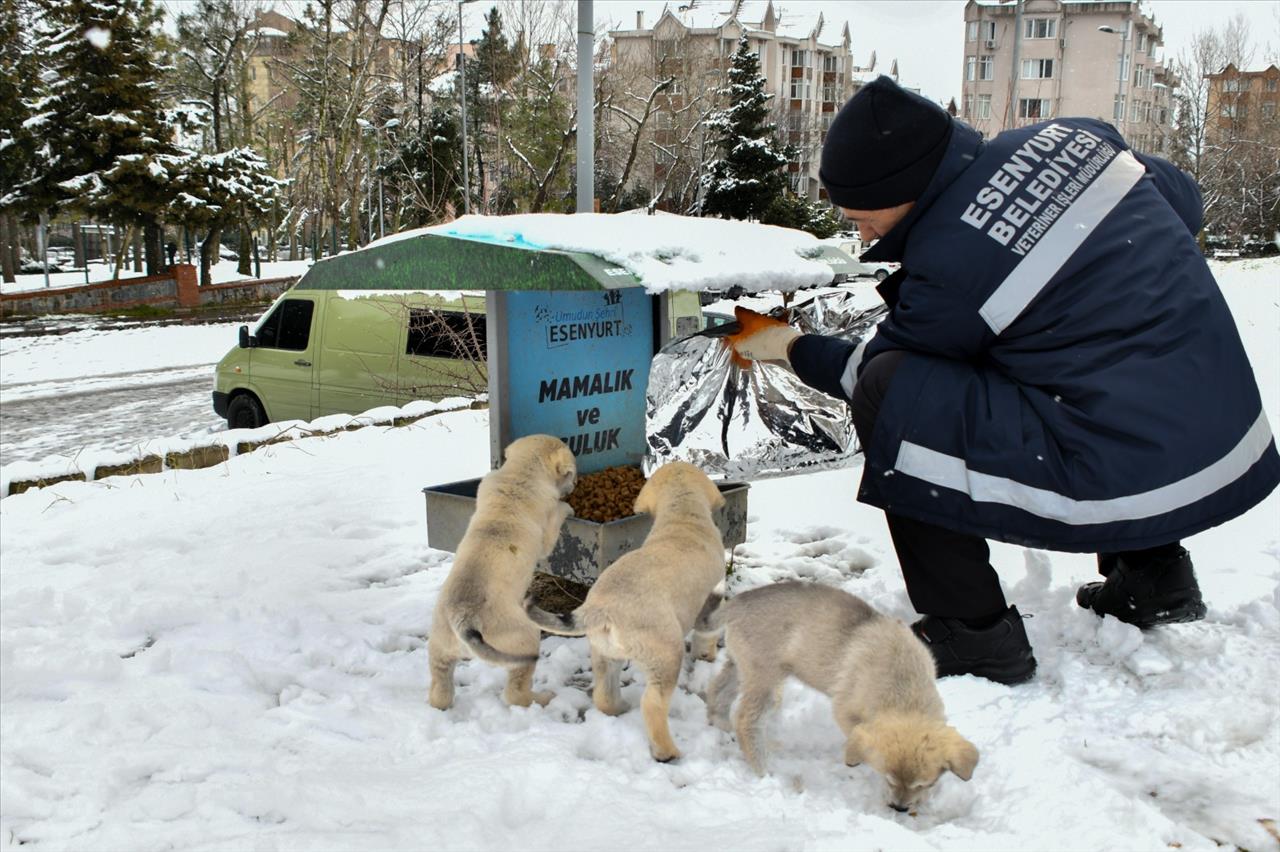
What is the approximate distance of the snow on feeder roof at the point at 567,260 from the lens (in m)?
3.84

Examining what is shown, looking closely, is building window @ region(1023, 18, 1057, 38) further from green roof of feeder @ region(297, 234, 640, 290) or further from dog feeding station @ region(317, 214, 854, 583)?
green roof of feeder @ region(297, 234, 640, 290)

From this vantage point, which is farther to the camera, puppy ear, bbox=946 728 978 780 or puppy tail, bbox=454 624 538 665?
puppy tail, bbox=454 624 538 665

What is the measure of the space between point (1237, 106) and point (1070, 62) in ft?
72.8

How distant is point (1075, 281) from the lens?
3043 millimetres

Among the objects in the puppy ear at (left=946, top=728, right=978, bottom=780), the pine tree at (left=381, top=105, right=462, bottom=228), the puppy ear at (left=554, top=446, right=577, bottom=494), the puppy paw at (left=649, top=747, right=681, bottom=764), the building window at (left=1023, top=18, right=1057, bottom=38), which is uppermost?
the building window at (left=1023, top=18, right=1057, bottom=38)

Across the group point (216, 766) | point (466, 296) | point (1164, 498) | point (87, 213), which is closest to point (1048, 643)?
point (1164, 498)

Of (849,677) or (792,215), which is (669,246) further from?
(792,215)

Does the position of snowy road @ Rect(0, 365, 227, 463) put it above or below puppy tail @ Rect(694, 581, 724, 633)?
below

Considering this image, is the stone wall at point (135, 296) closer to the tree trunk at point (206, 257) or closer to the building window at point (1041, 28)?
the tree trunk at point (206, 257)

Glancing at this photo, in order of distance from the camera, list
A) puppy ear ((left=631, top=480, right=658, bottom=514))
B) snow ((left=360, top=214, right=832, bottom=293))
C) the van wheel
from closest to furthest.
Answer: snow ((left=360, top=214, right=832, bottom=293)), puppy ear ((left=631, top=480, right=658, bottom=514)), the van wheel

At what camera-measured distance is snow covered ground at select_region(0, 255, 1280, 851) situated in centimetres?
278

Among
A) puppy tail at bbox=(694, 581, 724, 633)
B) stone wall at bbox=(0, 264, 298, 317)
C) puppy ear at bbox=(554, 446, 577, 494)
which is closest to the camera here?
puppy tail at bbox=(694, 581, 724, 633)

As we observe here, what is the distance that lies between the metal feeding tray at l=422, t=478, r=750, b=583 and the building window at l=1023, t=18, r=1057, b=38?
73078mm

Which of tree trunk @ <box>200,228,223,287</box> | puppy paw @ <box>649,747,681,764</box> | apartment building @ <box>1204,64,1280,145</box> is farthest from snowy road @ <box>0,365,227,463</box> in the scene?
apartment building @ <box>1204,64,1280,145</box>
